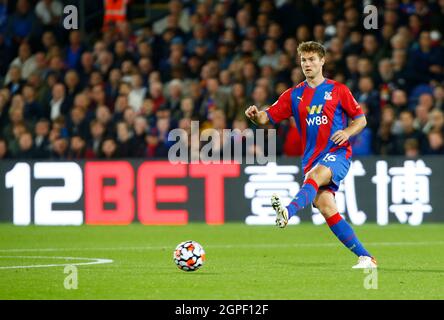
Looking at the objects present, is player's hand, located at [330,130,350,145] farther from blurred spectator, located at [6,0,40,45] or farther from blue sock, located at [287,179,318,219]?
blurred spectator, located at [6,0,40,45]

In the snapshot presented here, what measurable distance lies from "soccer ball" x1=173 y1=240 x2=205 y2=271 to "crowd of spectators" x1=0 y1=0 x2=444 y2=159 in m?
7.29

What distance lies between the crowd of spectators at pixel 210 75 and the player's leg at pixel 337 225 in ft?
22.6

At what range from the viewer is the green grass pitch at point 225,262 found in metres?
8.52

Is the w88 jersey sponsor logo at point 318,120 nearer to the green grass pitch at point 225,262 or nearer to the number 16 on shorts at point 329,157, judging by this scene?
the number 16 on shorts at point 329,157

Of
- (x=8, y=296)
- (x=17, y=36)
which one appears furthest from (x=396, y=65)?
(x=8, y=296)

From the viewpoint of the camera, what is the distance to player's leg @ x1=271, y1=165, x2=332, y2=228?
9.43 meters

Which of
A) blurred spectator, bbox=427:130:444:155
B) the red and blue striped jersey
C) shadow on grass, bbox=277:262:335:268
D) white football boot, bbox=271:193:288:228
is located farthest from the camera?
blurred spectator, bbox=427:130:444:155

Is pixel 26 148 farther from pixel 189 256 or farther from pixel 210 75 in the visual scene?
pixel 189 256

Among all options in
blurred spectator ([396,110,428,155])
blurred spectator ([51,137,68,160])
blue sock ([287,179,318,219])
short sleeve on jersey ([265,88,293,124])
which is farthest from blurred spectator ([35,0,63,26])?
blue sock ([287,179,318,219])

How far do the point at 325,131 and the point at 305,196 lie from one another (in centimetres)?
75

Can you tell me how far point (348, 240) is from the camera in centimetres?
1015

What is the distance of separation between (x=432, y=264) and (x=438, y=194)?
6.02 metres

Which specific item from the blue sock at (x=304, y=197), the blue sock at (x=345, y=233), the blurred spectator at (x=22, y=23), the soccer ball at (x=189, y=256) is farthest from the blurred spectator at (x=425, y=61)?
the soccer ball at (x=189, y=256)

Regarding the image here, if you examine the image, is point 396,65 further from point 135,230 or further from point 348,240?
A: point 348,240
